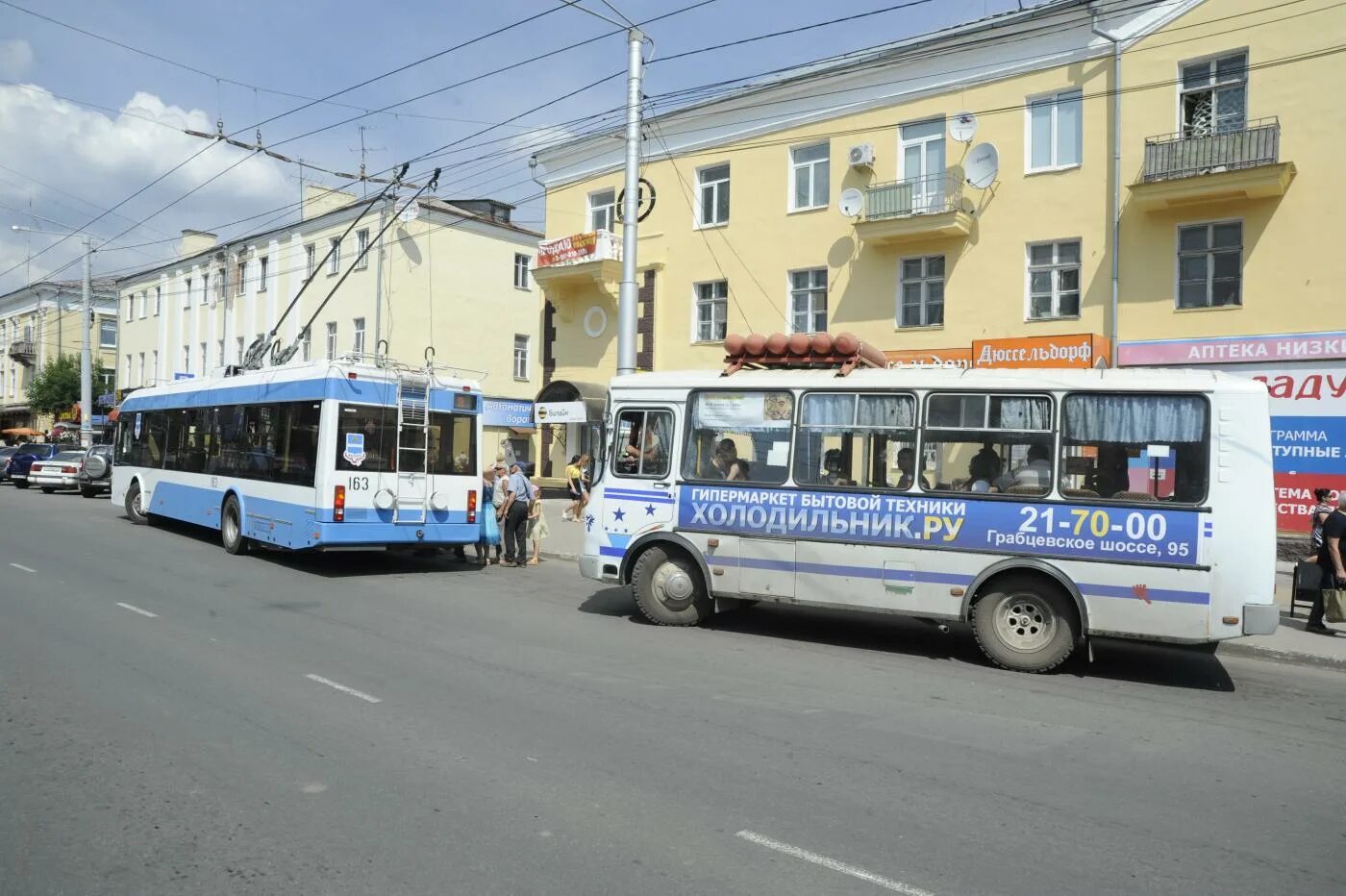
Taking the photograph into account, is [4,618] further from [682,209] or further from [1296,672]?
[682,209]

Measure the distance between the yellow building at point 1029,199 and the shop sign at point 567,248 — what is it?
120 millimetres

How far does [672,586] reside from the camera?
1095 cm

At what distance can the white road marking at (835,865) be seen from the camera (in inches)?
164

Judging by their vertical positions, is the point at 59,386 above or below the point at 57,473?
above

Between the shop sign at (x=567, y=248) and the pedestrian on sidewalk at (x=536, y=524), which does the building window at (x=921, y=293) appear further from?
the pedestrian on sidewalk at (x=536, y=524)

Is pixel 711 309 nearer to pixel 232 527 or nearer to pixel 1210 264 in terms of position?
pixel 1210 264

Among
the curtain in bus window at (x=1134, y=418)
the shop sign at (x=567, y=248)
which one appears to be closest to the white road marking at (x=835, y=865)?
the curtain in bus window at (x=1134, y=418)

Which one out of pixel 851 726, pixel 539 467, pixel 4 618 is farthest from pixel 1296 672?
pixel 539 467

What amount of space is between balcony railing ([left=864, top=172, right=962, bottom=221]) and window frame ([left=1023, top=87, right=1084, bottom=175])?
1.42 metres

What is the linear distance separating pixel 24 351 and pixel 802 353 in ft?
222

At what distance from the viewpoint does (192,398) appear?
722 inches

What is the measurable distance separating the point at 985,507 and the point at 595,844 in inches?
232

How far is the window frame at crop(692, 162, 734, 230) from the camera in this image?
24.5 metres

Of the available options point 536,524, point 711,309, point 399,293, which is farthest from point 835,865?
point 399,293
